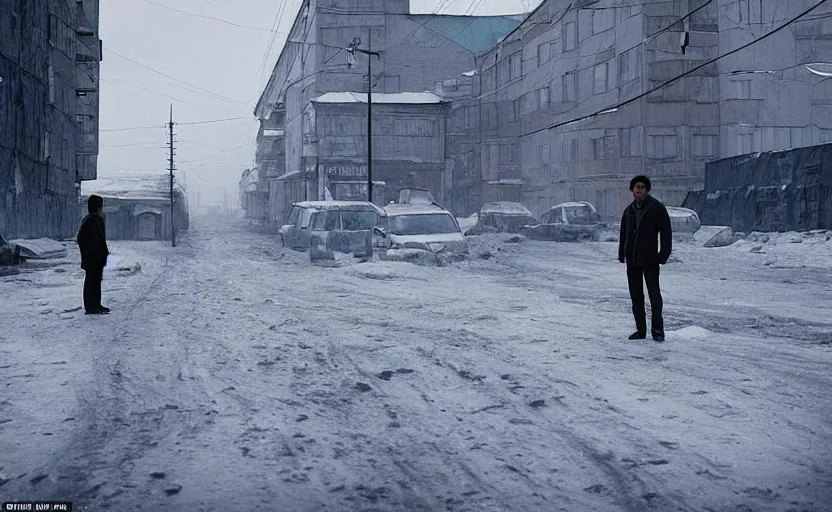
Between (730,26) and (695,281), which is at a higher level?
(730,26)

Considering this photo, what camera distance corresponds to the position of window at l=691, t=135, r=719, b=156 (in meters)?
40.2

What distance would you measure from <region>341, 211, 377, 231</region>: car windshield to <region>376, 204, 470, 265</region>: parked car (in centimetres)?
307

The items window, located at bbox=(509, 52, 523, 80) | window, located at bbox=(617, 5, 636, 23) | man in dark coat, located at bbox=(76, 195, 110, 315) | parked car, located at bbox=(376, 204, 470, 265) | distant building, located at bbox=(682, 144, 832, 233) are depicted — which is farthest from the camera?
window, located at bbox=(509, 52, 523, 80)

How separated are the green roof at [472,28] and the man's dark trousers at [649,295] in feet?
167

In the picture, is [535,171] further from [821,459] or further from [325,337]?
[821,459]

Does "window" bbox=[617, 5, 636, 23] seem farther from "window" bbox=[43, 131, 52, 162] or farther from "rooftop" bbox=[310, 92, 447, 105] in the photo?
"window" bbox=[43, 131, 52, 162]

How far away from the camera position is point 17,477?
364 centimetres

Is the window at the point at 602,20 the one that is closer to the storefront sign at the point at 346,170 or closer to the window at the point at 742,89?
the window at the point at 742,89

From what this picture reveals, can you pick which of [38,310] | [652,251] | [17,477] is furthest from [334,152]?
[17,477]

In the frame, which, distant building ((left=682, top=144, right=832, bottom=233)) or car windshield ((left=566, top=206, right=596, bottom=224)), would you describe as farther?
car windshield ((left=566, top=206, right=596, bottom=224))

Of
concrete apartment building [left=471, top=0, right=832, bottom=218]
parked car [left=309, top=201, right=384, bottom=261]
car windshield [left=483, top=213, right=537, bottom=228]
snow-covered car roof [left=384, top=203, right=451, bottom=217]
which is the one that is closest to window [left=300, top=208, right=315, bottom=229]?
parked car [left=309, top=201, right=384, bottom=261]

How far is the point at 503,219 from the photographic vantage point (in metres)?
38.0

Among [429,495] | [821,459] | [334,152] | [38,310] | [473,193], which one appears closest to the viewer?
[429,495]

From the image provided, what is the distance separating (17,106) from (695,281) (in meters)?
23.1
